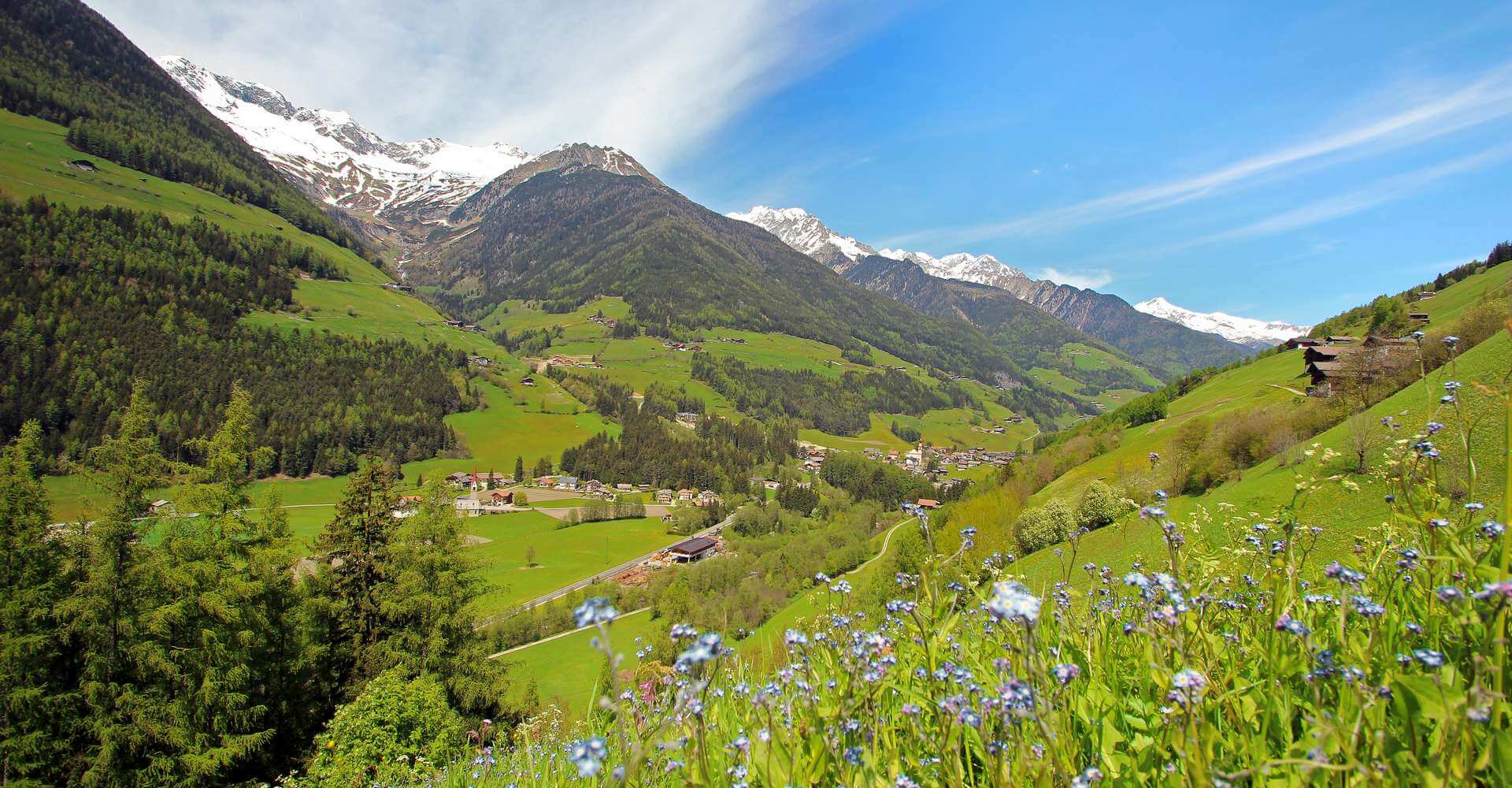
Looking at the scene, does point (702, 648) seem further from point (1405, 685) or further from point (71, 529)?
point (71, 529)

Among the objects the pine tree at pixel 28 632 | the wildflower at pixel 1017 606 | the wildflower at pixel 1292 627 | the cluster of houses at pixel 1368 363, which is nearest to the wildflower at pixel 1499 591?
the wildflower at pixel 1292 627

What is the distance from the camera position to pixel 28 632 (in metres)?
15.1

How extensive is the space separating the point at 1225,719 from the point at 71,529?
26.1 meters

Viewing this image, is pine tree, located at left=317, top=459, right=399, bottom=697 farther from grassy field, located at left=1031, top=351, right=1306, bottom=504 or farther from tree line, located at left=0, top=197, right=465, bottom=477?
tree line, located at left=0, top=197, right=465, bottom=477

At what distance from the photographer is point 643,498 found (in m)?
119

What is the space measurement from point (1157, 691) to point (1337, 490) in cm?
2114

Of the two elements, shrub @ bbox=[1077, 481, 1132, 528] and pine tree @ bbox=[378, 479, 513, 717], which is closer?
pine tree @ bbox=[378, 479, 513, 717]

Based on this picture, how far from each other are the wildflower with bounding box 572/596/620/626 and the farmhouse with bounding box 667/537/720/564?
3068 inches

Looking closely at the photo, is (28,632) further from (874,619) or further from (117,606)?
(874,619)

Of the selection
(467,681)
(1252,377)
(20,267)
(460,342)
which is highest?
(20,267)

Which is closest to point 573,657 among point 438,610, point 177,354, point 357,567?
point 438,610

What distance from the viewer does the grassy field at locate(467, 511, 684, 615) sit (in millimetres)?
68062

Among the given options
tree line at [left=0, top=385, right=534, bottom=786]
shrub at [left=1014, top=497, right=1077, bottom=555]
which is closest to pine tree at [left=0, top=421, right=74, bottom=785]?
tree line at [left=0, top=385, right=534, bottom=786]

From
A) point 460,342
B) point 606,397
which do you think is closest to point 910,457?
point 606,397
